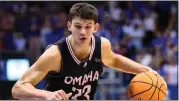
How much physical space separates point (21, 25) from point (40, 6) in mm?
1069

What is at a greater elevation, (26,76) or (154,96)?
(26,76)

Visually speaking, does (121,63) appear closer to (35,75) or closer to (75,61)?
(75,61)

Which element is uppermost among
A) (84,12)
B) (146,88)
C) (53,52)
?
(84,12)

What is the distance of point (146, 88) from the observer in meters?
4.84

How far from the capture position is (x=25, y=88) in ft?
14.0

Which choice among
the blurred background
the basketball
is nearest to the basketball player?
the basketball

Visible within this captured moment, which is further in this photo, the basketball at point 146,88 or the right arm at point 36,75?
the basketball at point 146,88

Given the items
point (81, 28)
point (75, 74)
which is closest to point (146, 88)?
point (75, 74)

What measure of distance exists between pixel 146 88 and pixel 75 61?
788 millimetres

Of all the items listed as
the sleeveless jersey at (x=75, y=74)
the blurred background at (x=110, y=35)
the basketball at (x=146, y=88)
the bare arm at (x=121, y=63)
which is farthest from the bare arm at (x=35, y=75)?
the blurred background at (x=110, y=35)

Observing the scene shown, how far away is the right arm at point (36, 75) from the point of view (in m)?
4.20

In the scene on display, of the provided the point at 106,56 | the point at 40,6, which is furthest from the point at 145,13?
the point at 106,56

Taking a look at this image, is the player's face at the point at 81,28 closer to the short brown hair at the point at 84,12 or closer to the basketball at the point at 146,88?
the short brown hair at the point at 84,12

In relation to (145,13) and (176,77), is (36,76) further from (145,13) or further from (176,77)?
(145,13)
